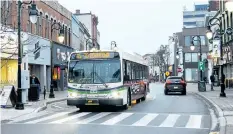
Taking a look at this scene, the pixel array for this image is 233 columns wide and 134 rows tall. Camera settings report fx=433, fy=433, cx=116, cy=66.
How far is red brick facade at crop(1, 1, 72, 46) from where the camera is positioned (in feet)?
102

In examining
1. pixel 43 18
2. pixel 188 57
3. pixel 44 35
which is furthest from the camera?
pixel 188 57

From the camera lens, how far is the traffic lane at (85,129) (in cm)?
1262

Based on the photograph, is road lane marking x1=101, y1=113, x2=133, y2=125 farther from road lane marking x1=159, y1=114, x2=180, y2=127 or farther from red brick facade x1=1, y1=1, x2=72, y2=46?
red brick facade x1=1, y1=1, x2=72, y2=46

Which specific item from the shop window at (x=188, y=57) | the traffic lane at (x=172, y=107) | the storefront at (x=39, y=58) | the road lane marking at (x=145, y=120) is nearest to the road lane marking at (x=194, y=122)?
the road lane marking at (x=145, y=120)

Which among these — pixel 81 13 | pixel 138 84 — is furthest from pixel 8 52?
pixel 81 13

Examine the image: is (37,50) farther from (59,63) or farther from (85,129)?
(85,129)

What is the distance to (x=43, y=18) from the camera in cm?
4047

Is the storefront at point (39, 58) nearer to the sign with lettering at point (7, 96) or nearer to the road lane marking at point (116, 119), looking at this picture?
the sign with lettering at point (7, 96)

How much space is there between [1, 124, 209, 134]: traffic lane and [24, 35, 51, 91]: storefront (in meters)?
20.4

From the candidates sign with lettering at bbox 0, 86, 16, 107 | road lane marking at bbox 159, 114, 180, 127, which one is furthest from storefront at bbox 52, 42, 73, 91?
road lane marking at bbox 159, 114, 180, 127

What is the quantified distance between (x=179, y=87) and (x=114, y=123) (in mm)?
23730

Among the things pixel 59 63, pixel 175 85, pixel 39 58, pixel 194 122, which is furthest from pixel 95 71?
pixel 59 63

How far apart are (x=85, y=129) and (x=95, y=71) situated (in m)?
6.35

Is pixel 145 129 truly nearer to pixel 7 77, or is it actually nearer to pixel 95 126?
pixel 95 126
